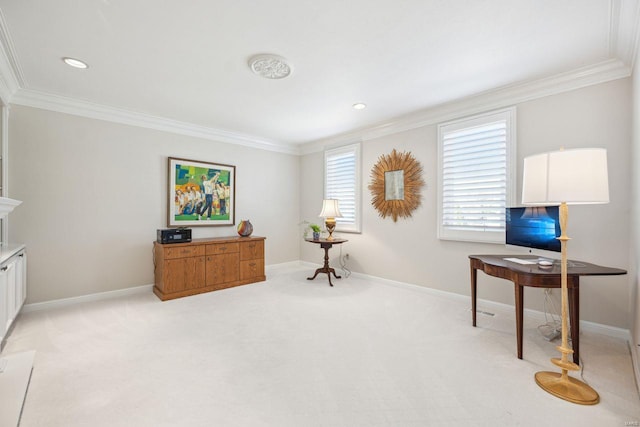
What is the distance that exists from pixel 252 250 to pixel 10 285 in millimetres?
2701

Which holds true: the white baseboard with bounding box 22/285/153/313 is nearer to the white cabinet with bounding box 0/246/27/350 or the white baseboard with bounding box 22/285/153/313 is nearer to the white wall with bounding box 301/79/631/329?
the white cabinet with bounding box 0/246/27/350

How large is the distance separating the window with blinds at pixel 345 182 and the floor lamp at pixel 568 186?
311 centimetres

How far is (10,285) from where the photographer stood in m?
2.40

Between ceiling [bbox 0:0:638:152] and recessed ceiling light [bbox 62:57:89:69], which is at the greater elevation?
ceiling [bbox 0:0:638:152]

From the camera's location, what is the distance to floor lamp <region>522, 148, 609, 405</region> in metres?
1.72

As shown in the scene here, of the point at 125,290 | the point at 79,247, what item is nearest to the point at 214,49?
the point at 79,247

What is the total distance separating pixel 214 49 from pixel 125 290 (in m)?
3.34

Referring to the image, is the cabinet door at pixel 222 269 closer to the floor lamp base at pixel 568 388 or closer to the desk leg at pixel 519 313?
the desk leg at pixel 519 313

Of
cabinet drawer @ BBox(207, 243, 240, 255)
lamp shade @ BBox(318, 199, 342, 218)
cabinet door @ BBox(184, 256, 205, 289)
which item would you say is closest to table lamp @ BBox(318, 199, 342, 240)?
lamp shade @ BBox(318, 199, 342, 218)

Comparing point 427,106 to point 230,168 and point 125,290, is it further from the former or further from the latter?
point 125,290

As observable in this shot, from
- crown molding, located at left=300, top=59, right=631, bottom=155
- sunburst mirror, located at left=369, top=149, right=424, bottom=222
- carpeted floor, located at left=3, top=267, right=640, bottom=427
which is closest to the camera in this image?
carpeted floor, located at left=3, top=267, right=640, bottom=427

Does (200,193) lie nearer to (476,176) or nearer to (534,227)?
(476,176)

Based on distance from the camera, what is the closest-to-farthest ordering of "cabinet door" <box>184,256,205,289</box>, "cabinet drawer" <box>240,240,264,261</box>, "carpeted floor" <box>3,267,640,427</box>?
"carpeted floor" <box>3,267,640,427</box>
"cabinet door" <box>184,256,205,289</box>
"cabinet drawer" <box>240,240,264,261</box>

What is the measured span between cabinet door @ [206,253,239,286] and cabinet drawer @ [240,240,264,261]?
0.44 feet
